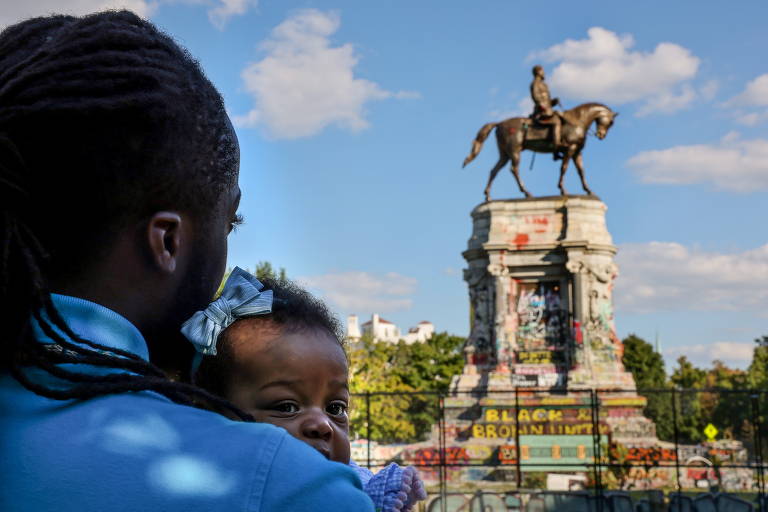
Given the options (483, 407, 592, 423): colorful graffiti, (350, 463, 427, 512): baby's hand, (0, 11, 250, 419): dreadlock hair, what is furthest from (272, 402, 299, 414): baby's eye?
(483, 407, 592, 423): colorful graffiti

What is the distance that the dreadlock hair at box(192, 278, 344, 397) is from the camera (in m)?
2.35

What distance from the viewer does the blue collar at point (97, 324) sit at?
1.23 meters

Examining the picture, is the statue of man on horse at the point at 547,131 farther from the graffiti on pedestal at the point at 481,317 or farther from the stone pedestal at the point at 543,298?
the graffiti on pedestal at the point at 481,317

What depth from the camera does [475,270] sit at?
93.5ft

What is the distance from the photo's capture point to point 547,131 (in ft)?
93.1

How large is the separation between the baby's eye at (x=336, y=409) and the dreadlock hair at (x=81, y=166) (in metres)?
1.07

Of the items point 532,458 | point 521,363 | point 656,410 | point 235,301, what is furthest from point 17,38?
point 656,410

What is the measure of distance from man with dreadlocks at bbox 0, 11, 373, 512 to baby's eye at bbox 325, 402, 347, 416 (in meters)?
0.93

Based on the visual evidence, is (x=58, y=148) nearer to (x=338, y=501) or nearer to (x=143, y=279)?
(x=143, y=279)

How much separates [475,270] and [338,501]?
27.6m

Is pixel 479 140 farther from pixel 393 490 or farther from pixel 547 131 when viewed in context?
pixel 393 490

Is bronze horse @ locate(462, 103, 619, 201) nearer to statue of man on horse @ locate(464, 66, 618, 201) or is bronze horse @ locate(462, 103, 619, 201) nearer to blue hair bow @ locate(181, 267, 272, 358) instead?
statue of man on horse @ locate(464, 66, 618, 201)

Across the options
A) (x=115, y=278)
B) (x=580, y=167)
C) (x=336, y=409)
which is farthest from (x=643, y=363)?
(x=115, y=278)

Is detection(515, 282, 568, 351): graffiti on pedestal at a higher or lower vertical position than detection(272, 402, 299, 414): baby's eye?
higher
